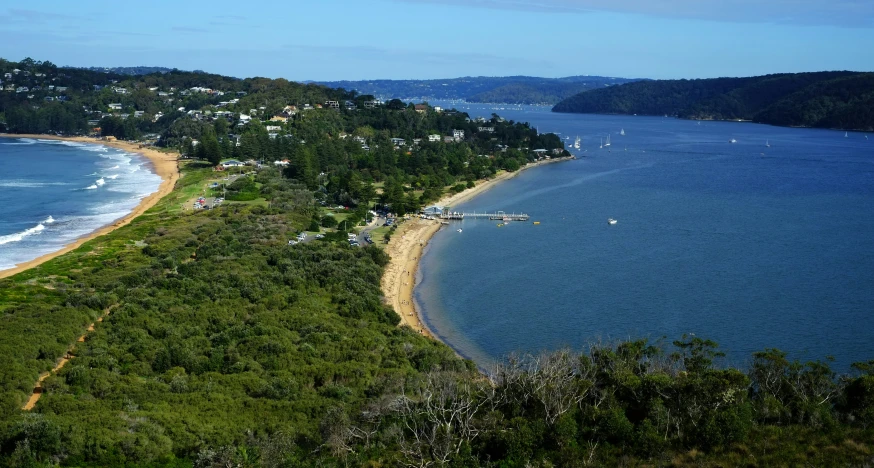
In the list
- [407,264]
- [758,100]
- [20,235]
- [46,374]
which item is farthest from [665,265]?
[758,100]

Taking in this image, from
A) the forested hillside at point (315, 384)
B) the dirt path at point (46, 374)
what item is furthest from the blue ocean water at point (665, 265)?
the dirt path at point (46, 374)

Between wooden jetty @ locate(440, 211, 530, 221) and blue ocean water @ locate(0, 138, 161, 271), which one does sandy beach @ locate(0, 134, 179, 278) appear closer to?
blue ocean water @ locate(0, 138, 161, 271)

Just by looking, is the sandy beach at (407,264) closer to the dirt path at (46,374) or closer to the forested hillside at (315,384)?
the forested hillside at (315,384)

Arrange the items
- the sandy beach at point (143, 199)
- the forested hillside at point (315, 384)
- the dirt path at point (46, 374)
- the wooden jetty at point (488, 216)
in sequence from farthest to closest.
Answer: the wooden jetty at point (488, 216), the sandy beach at point (143, 199), the dirt path at point (46, 374), the forested hillside at point (315, 384)

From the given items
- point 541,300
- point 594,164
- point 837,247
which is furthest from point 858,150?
point 541,300

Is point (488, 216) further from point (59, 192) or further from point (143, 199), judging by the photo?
point (59, 192)

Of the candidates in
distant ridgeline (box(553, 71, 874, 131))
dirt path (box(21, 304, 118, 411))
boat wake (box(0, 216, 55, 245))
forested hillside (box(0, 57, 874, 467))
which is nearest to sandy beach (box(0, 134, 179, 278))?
forested hillside (box(0, 57, 874, 467))

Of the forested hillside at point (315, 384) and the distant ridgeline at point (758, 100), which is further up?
the distant ridgeline at point (758, 100)
